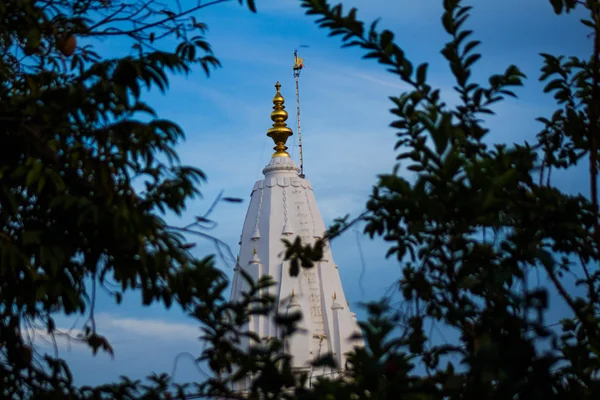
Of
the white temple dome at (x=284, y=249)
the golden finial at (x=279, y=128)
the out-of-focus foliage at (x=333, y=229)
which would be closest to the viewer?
the out-of-focus foliage at (x=333, y=229)

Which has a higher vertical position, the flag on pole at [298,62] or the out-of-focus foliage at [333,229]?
the flag on pole at [298,62]

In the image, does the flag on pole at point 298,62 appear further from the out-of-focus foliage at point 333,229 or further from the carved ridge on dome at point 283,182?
the out-of-focus foliage at point 333,229

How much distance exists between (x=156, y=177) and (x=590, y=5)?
2.33 metres

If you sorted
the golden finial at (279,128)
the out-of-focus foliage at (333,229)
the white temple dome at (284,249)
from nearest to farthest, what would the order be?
the out-of-focus foliage at (333,229) < the white temple dome at (284,249) < the golden finial at (279,128)

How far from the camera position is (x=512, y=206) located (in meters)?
3.34

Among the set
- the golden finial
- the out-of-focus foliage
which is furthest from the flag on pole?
the out-of-focus foliage

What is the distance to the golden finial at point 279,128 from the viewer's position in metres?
19.8

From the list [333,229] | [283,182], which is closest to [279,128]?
[283,182]

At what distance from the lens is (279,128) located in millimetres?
20109

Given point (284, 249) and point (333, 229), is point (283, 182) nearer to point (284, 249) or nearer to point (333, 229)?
point (284, 249)

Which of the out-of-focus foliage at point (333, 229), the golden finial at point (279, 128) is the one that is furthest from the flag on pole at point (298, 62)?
the out-of-focus foliage at point (333, 229)

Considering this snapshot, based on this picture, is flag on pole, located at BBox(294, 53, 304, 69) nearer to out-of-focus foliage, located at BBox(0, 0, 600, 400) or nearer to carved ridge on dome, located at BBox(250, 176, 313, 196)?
carved ridge on dome, located at BBox(250, 176, 313, 196)

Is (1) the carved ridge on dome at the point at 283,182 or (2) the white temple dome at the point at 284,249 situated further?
(1) the carved ridge on dome at the point at 283,182

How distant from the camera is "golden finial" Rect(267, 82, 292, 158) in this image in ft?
65.0
